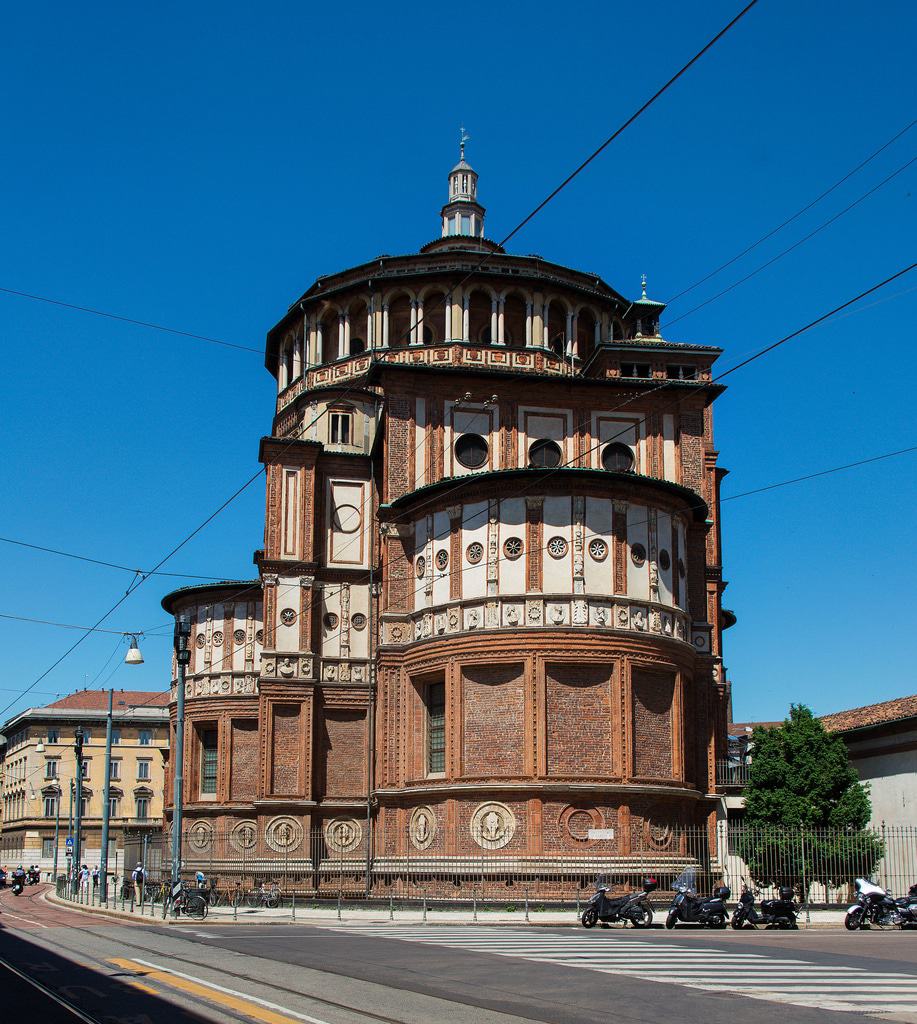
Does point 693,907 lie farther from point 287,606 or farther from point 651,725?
point 287,606

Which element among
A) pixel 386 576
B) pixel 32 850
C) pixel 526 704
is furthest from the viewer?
pixel 32 850

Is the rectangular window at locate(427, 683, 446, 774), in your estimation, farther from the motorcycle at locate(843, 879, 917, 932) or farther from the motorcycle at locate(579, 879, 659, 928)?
the motorcycle at locate(843, 879, 917, 932)

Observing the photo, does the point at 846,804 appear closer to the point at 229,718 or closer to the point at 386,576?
the point at 386,576

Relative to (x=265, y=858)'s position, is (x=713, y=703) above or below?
above

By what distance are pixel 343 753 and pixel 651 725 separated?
555 inches

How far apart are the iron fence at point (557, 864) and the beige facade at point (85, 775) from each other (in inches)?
2221

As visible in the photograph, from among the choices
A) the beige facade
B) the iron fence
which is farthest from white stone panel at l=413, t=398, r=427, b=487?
the beige facade

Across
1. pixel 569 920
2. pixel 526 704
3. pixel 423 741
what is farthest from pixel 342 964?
pixel 423 741

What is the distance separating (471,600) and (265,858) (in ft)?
46.2

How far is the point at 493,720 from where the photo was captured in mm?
38656

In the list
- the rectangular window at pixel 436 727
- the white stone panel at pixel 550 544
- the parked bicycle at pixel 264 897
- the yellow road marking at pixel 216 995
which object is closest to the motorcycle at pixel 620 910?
the rectangular window at pixel 436 727

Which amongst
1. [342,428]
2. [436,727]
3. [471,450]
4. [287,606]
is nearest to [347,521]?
[287,606]

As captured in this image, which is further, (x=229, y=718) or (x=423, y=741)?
(x=229, y=718)

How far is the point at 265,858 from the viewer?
154 ft
